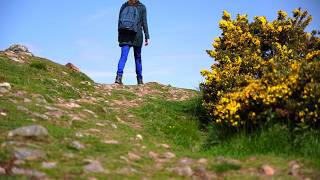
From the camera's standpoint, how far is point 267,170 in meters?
6.94

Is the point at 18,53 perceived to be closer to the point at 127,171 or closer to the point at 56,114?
the point at 56,114

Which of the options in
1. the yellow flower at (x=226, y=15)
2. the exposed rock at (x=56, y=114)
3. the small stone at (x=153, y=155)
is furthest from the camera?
the yellow flower at (x=226, y=15)

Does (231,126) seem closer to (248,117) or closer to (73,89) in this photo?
(248,117)

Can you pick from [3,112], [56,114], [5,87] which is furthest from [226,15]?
[3,112]

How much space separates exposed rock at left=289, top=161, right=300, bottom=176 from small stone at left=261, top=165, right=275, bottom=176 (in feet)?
0.90

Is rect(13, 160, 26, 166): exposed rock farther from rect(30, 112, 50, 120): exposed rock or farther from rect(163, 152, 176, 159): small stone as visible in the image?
rect(163, 152, 176, 159): small stone

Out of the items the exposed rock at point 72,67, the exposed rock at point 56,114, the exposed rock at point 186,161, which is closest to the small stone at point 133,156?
the exposed rock at point 186,161

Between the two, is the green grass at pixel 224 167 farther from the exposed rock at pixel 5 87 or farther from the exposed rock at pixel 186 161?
the exposed rock at pixel 5 87

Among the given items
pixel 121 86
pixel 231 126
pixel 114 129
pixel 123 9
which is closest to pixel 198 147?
pixel 231 126

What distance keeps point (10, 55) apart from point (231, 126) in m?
9.30

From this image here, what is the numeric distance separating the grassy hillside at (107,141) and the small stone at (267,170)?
0.02 meters

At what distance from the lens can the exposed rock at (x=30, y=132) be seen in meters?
7.68

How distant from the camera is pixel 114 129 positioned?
951cm

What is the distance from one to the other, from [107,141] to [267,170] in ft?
9.56
